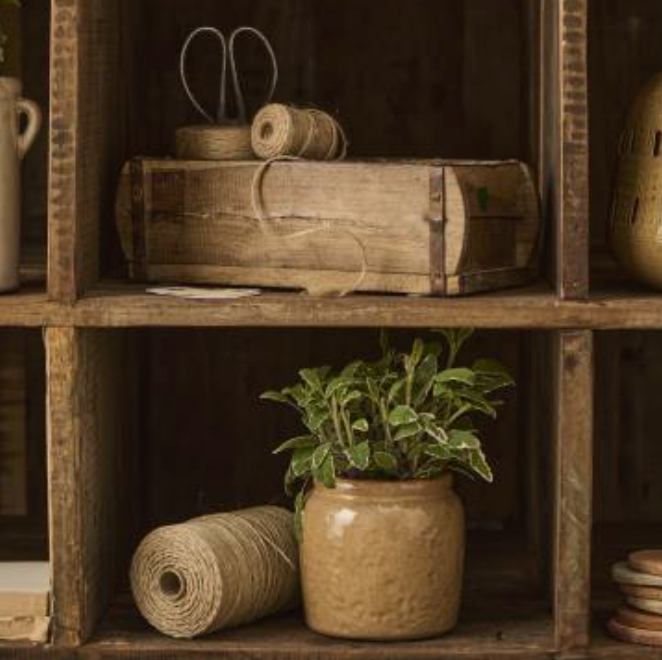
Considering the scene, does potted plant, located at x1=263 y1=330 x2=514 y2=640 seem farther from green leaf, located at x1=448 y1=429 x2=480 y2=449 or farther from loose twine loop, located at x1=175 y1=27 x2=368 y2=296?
loose twine loop, located at x1=175 y1=27 x2=368 y2=296

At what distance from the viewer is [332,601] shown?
2.46 m

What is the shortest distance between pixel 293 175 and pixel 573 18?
44 cm

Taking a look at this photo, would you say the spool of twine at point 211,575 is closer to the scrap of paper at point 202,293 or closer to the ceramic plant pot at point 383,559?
the ceramic plant pot at point 383,559

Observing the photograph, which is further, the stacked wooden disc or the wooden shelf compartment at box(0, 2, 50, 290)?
the wooden shelf compartment at box(0, 2, 50, 290)

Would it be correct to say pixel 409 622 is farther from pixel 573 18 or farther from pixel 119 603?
pixel 573 18

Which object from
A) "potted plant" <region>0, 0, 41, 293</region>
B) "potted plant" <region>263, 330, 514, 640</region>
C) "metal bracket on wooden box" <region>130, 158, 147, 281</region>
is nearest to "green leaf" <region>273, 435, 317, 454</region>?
"potted plant" <region>263, 330, 514, 640</region>

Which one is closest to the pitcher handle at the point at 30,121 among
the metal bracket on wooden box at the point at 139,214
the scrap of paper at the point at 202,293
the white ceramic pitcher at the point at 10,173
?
the white ceramic pitcher at the point at 10,173

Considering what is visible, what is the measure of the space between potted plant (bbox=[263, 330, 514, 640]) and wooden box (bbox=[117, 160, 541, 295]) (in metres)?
0.13

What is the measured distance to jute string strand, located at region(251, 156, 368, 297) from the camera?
97.0 inches

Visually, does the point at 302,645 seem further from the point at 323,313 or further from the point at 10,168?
the point at 10,168

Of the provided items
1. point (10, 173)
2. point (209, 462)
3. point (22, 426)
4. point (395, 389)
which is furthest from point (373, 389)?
point (22, 426)

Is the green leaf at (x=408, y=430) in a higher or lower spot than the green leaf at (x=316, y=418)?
lower

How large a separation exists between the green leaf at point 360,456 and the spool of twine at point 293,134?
421mm

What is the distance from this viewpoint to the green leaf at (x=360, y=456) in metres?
2.41
